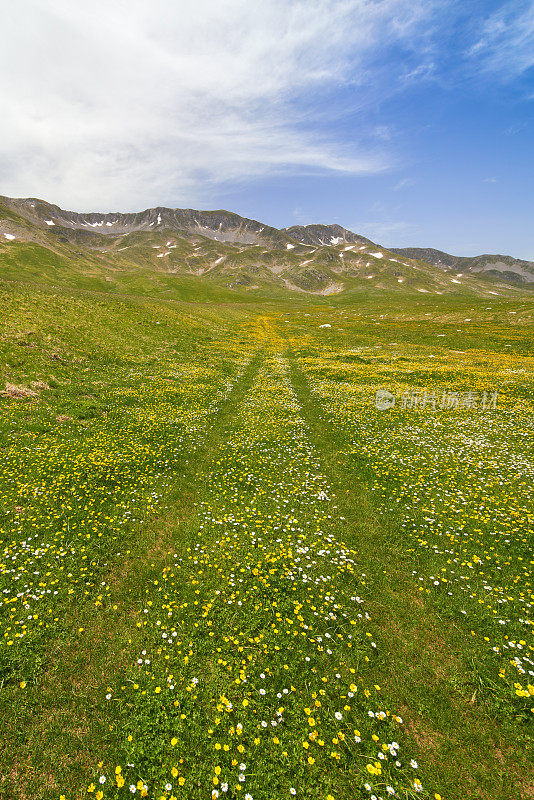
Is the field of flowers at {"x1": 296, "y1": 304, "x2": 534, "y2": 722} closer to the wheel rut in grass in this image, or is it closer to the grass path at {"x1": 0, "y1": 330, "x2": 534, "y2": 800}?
the grass path at {"x1": 0, "y1": 330, "x2": 534, "y2": 800}

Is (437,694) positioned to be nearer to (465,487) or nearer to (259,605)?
(259,605)

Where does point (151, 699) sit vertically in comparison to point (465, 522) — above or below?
below

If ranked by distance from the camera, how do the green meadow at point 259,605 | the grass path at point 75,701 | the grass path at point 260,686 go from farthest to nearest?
the green meadow at point 259,605
the grass path at point 260,686
the grass path at point 75,701

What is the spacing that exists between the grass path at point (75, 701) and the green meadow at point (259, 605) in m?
0.05

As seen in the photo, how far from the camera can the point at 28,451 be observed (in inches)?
799

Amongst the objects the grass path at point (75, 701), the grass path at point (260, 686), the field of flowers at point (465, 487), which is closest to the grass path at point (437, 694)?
the grass path at point (260, 686)

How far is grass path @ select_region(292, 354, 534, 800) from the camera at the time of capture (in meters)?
7.48

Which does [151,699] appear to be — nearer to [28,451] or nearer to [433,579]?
[433,579]

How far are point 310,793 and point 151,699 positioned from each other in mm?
4599

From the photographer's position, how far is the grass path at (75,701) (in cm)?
727

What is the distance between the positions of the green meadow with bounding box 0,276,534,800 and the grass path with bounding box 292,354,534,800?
52 millimetres

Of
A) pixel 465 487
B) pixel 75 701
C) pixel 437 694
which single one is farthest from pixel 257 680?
pixel 465 487

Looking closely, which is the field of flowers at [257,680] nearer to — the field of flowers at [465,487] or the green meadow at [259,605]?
the green meadow at [259,605]

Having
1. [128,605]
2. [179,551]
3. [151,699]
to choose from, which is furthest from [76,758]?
[179,551]
